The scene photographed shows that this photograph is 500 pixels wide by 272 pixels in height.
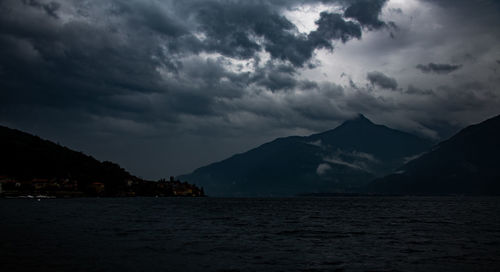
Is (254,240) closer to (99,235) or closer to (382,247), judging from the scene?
(382,247)

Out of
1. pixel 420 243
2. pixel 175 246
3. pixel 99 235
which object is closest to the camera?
pixel 175 246

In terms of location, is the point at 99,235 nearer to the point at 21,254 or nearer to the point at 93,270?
the point at 21,254

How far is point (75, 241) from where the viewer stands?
39.7m

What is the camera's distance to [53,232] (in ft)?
156

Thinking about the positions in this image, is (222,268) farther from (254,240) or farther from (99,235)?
(99,235)

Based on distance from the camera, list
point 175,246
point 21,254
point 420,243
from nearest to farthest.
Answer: point 21,254
point 175,246
point 420,243

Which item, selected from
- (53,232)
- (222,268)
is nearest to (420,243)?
(222,268)

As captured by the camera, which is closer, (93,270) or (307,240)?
(93,270)

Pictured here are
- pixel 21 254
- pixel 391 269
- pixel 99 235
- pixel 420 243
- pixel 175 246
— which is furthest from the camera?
pixel 99 235

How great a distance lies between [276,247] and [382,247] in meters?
10.3

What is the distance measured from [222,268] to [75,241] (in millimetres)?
20087

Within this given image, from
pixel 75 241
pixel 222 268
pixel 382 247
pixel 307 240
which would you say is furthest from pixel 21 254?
pixel 382 247

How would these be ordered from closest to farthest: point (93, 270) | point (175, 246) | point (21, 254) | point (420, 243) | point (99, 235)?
point (93, 270)
point (21, 254)
point (175, 246)
point (420, 243)
point (99, 235)

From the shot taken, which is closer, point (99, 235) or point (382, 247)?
point (382, 247)
